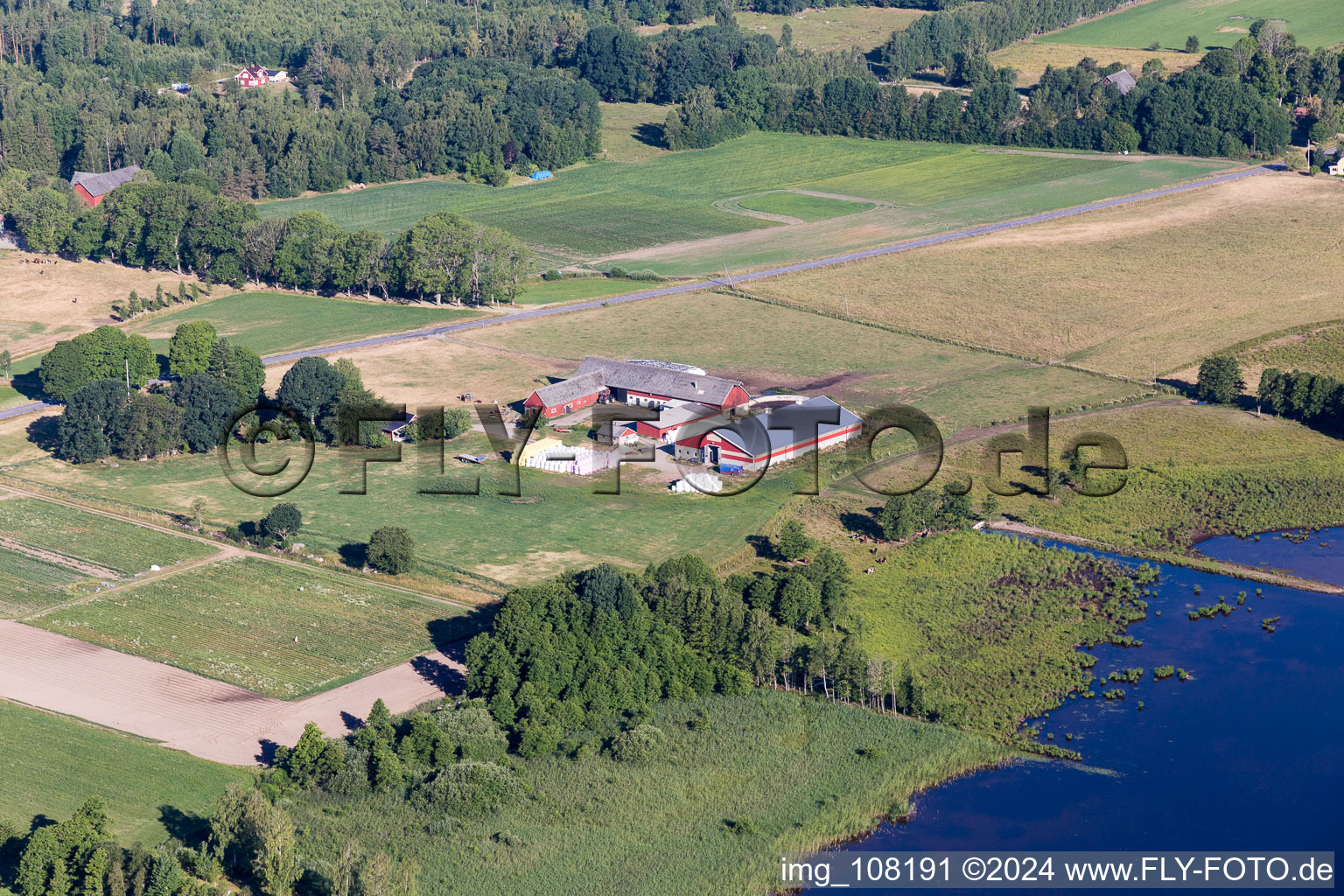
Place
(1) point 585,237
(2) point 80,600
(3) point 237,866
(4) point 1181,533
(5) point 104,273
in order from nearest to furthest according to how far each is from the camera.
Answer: (3) point 237,866 → (2) point 80,600 → (4) point 1181,533 → (5) point 104,273 → (1) point 585,237

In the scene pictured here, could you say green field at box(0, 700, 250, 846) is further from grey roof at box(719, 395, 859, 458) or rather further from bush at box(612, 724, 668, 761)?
grey roof at box(719, 395, 859, 458)

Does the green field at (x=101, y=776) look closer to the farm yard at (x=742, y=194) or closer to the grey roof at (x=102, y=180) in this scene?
the farm yard at (x=742, y=194)

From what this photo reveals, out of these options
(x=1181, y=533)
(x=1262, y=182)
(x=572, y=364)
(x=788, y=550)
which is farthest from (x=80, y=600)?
(x=1262, y=182)

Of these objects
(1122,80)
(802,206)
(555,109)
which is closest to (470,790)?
(802,206)

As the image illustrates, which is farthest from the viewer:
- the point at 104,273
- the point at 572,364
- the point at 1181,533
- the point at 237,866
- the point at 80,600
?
the point at 104,273

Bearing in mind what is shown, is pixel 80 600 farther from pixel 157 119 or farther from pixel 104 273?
pixel 157 119

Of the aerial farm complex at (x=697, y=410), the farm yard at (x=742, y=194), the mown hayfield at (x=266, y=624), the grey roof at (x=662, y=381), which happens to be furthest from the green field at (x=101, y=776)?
the farm yard at (x=742, y=194)
